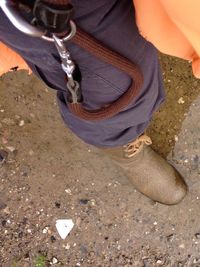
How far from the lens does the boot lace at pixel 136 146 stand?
4.92 feet

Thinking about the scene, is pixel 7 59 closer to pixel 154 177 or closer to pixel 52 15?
pixel 52 15

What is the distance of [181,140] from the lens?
67.1 inches

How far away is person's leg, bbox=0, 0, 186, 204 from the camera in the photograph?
853 mm

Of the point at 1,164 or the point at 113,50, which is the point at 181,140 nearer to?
the point at 1,164

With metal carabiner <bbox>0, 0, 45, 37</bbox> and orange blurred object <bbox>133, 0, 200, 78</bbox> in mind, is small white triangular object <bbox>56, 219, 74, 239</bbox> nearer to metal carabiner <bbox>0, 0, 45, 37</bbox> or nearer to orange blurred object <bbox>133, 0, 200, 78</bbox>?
orange blurred object <bbox>133, 0, 200, 78</bbox>

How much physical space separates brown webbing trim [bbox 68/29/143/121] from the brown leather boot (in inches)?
22.2

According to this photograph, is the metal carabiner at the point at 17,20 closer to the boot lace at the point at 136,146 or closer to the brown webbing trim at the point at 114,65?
the brown webbing trim at the point at 114,65

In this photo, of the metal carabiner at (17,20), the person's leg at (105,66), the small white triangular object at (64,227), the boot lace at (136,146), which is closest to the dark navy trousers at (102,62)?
the person's leg at (105,66)

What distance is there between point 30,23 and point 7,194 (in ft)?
3.52

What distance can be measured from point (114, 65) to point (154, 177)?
0.85m

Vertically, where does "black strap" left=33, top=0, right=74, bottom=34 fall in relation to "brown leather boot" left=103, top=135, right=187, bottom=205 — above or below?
above

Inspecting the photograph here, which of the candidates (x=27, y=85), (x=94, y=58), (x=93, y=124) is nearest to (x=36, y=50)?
(x=94, y=58)

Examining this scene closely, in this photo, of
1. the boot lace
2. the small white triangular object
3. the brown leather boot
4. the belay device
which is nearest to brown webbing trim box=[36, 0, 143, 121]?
the belay device

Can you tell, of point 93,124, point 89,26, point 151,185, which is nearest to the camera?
point 89,26
